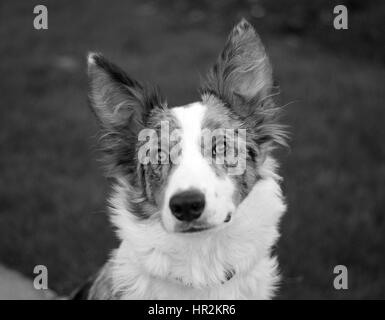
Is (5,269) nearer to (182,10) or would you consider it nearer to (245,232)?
(245,232)

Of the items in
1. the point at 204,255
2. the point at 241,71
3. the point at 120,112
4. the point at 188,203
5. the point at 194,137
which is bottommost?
the point at 204,255

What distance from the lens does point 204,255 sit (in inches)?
139

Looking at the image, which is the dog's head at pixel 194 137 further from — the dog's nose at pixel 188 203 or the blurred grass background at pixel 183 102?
the blurred grass background at pixel 183 102

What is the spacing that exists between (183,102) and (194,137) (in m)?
5.08

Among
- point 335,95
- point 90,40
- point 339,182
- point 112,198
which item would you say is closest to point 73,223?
point 112,198

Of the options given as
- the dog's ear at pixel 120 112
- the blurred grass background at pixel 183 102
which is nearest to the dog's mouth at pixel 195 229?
the dog's ear at pixel 120 112

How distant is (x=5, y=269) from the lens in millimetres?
4574

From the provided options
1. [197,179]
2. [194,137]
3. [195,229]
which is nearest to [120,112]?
[194,137]

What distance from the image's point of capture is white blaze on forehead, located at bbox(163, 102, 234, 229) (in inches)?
119

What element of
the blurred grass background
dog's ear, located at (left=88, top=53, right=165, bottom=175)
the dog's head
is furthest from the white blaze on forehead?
the blurred grass background

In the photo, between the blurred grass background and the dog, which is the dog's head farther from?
the blurred grass background

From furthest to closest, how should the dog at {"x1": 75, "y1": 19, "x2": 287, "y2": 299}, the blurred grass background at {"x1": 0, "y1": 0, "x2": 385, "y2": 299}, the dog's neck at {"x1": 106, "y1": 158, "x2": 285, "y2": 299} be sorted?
the blurred grass background at {"x1": 0, "y1": 0, "x2": 385, "y2": 299}, the dog's neck at {"x1": 106, "y1": 158, "x2": 285, "y2": 299}, the dog at {"x1": 75, "y1": 19, "x2": 287, "y2": 299}

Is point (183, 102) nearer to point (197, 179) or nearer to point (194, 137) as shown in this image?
point (194, 137)

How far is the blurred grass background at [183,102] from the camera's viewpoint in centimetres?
544
